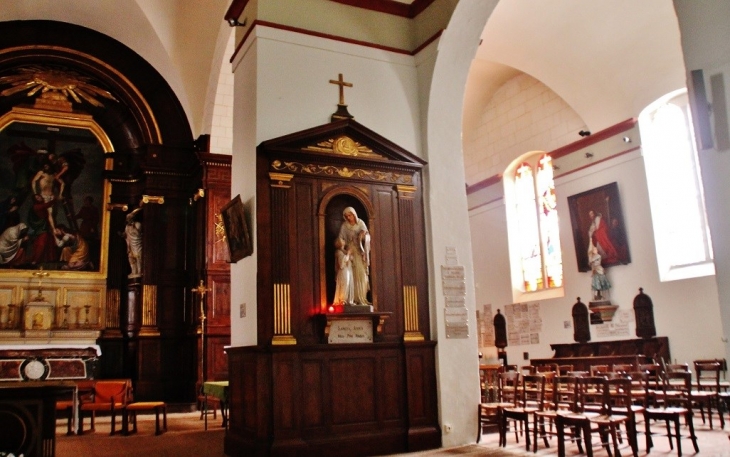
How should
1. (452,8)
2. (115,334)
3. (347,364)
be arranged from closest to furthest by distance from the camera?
(347,364) < (452,8) < (115,334)

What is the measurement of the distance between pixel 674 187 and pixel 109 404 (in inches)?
372

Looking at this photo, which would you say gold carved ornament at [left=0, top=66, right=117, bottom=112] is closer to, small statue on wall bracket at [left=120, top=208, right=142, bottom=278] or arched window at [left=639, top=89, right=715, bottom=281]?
small statue on wall bracket at [left=120, top=208, right=142, bottom=278]

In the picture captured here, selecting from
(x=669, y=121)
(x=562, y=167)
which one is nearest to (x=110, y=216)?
(x=562, y=167)

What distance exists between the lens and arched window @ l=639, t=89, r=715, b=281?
10.9 metres

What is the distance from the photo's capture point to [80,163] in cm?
1171

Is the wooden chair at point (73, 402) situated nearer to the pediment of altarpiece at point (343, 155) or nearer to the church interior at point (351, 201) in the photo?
the church interior at point (351, 201)

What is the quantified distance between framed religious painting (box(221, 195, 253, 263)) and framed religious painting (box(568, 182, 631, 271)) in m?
7.62

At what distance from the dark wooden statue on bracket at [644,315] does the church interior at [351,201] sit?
1.4 inches

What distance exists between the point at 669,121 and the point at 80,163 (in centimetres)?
1039

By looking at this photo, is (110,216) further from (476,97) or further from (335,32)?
(476,97)

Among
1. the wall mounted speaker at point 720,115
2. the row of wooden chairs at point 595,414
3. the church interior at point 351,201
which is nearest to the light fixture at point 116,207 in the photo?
the church interior at point 351,201

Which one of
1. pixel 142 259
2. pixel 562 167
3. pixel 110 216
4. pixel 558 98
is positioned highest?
pixel 558 98

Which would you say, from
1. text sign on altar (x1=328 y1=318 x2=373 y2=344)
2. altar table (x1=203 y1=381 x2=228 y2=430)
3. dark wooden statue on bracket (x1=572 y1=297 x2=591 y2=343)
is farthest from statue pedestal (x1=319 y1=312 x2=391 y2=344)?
dark wooden statue on bracket (x1=572 y1=297 x2=591 y2=343)

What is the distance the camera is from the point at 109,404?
7918 mm
